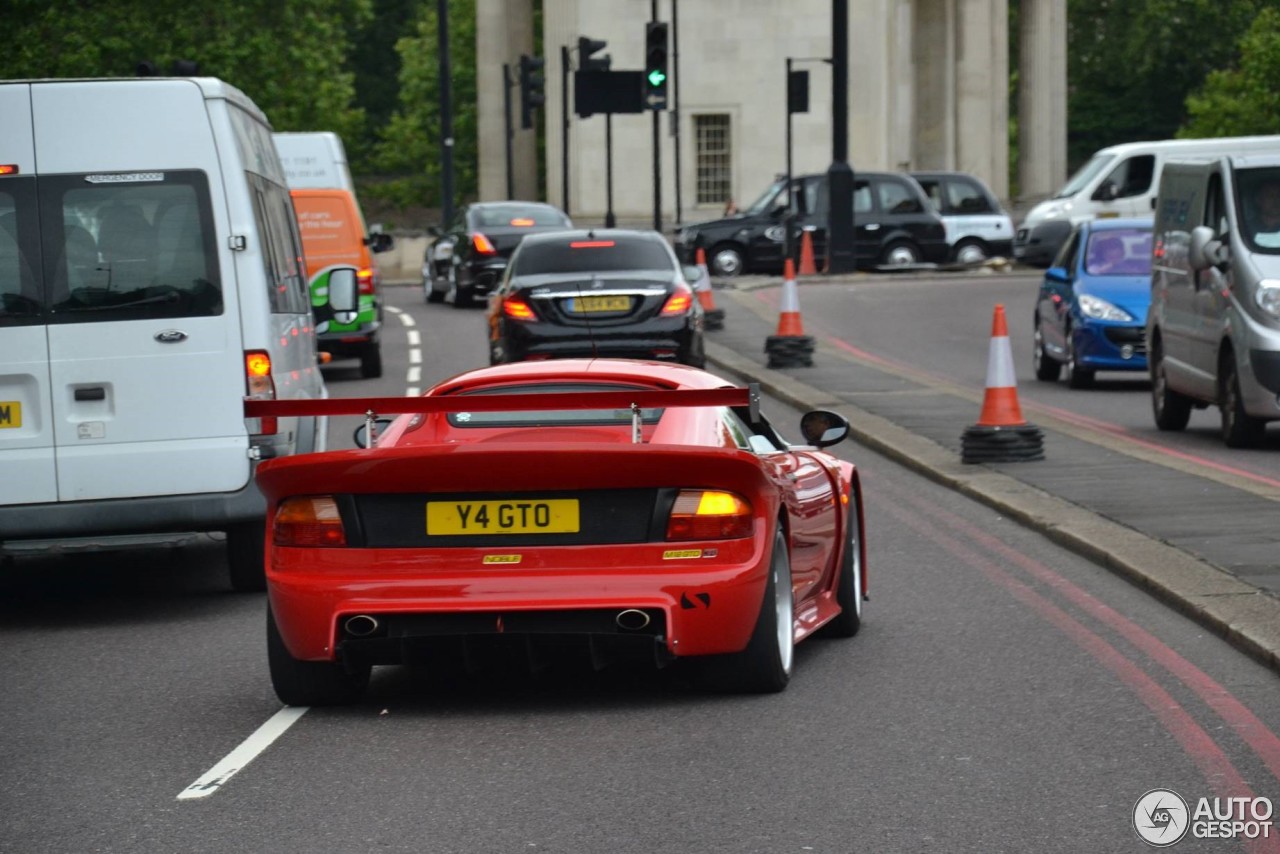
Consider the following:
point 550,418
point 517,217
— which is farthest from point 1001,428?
point 517,217

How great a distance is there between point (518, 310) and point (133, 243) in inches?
402

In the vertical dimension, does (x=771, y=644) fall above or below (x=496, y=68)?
below

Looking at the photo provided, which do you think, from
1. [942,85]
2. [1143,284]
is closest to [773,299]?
[1143,284]

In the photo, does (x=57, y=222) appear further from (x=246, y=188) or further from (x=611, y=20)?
(x=611, y=20)

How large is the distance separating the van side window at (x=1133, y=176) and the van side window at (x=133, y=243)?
30.6m

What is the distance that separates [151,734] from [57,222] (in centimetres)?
348

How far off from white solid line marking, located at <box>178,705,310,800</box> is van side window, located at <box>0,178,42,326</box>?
3.11 metres

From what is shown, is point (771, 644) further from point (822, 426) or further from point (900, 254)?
point (900, 254)

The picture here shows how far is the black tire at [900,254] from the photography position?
4317 cm

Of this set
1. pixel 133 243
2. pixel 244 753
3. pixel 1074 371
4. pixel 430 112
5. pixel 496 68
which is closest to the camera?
pixel 244 753

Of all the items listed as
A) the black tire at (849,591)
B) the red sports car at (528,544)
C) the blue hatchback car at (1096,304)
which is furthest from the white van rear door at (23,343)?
the blue hatchback car at (1096,304)

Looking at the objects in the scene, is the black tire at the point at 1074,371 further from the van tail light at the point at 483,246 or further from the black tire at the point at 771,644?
the van tail light at the point at 483,246

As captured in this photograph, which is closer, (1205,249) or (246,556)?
(246,556)

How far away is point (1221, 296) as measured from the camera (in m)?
16.9
